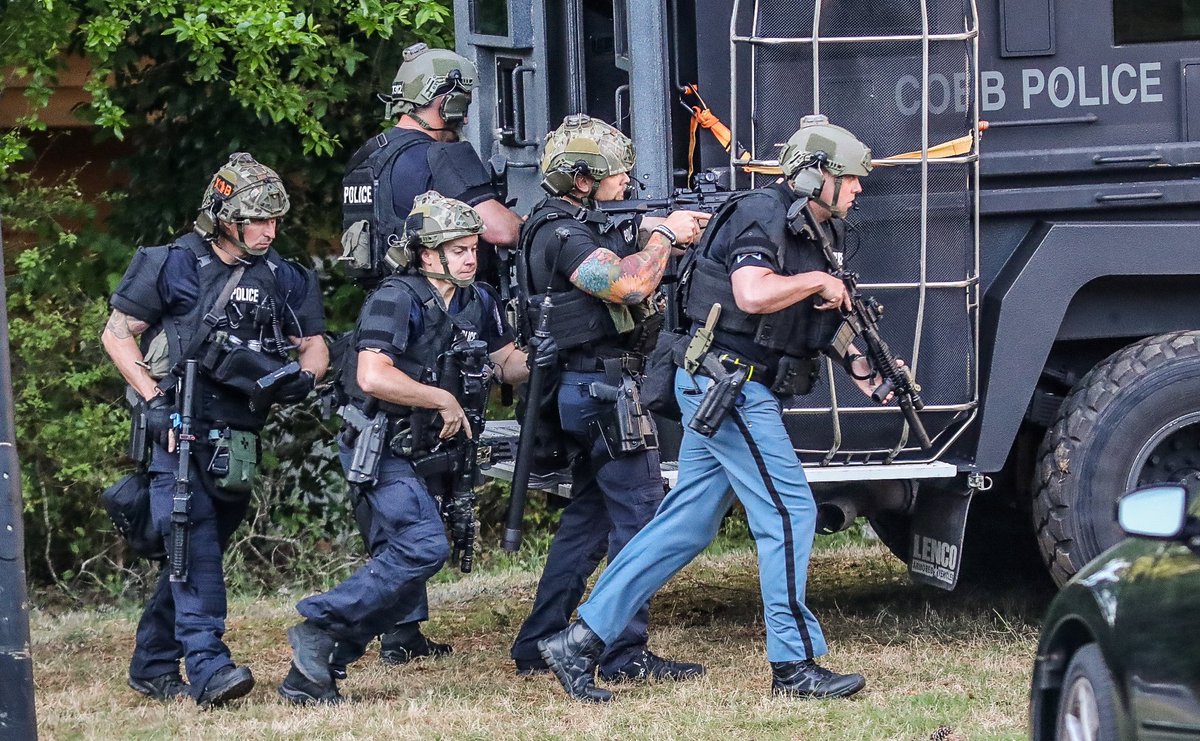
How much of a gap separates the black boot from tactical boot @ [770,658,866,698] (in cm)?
169

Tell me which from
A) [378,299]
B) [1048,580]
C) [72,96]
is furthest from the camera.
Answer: [72,96]

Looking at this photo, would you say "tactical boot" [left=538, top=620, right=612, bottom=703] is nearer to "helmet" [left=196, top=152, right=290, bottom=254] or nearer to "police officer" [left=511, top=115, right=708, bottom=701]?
"police officer" [left=511, top=115, right=708, bottom=701]

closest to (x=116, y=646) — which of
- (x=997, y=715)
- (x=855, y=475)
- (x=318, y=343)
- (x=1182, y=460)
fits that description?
(x=318, y=343)

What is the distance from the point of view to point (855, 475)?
580 cm

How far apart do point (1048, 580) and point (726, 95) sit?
97.3 inches

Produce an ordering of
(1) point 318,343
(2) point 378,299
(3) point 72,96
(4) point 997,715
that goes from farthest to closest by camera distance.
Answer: (3) point 72,96 → (1) point 318,343 → (2) point 378,299 → (4) point 997,715

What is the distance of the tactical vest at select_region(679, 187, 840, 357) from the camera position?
5457mm

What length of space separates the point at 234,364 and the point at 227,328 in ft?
0.43

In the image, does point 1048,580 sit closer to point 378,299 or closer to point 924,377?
point 924,377

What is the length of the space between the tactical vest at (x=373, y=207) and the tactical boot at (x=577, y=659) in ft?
5.13

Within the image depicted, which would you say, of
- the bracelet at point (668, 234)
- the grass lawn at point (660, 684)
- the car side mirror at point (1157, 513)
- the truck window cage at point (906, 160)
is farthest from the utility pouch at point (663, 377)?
the car side mirror at point (1157, 513)

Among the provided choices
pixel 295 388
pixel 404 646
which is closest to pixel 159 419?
pixel 295 388

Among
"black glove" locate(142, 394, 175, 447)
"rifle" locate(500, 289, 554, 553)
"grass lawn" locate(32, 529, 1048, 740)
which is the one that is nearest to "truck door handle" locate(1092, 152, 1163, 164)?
"grass lawn" locate(32, 529, 1048, 740)

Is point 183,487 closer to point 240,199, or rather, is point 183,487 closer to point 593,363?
point 240,199
